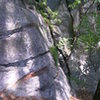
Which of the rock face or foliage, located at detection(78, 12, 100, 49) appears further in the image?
foliage, located at detection(78, 12, 100, 49)

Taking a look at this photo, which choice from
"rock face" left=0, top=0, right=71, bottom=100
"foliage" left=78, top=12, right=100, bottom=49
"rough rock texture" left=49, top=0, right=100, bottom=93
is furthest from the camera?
"rough rock texture" left=49, top=0, right=100, bottom=93

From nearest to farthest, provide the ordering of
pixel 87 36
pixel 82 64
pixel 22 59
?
1. pixel 22 59
2. pixel 87 36
3. pixel 82 64

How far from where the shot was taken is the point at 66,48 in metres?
8.26

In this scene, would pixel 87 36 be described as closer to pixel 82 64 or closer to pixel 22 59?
pixel 82 64

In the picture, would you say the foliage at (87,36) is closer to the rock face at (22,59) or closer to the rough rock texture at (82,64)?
the rough rock texture at (82,64)

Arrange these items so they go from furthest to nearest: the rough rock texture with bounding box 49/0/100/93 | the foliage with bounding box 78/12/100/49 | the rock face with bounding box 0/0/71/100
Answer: the rough rock texture with bounding box 49/0/100/93
the foliage with bounding box 78/12/100/49
the rock face with bounding box 0/0/71/100

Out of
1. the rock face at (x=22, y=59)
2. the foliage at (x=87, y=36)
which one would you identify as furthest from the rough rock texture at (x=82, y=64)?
the rock face at (x=22, y=59)

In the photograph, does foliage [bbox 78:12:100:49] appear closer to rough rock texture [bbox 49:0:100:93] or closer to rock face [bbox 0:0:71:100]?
rough rock texture [bbox 49:0:100:93]

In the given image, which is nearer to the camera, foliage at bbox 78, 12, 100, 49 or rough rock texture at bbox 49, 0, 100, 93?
foliage at bbox 78, 12, 100, 49

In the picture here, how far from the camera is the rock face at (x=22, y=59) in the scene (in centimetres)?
450

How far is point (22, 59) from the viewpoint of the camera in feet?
15.5

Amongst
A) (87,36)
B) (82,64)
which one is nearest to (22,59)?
(87,36)

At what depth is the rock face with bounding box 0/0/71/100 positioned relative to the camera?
450cm

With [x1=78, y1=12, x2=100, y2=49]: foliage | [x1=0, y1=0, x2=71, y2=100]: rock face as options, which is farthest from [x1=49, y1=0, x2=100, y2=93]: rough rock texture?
[x1=0, y1=0, x2=71, y2=100]: rock face
